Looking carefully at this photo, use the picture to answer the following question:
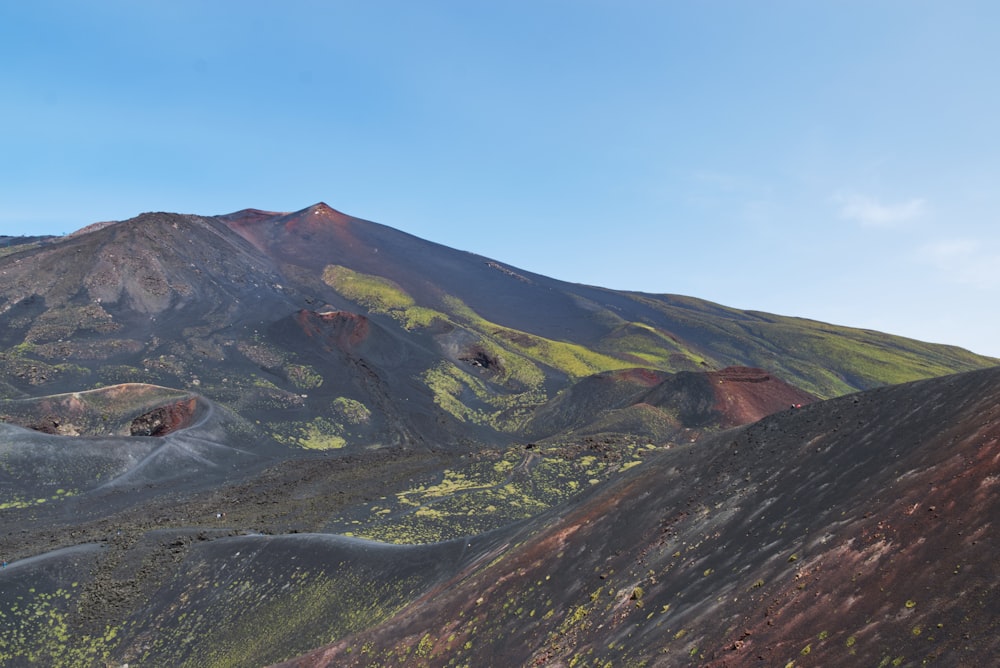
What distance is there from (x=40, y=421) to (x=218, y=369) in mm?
23843

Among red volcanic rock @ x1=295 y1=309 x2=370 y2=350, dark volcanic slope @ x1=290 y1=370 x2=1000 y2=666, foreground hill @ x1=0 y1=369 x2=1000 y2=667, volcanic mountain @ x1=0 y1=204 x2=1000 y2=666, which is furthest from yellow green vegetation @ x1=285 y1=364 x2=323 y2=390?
dark volcanic slope @ x1=290 y1=370 x2=1000 y2=666

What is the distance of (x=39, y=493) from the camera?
63.2m

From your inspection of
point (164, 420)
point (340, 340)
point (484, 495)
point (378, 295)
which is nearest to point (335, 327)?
point (340, 340)

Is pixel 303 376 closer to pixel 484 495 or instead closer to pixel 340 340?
pixel 340 340

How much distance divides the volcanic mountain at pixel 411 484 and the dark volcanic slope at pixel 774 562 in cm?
11

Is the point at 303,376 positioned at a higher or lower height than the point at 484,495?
higher

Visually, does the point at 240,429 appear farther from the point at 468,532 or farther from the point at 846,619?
the point at 846,619

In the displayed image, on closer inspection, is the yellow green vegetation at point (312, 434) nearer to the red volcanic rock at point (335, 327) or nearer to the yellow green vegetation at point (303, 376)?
the yellow green vegetation at point (303, 376)

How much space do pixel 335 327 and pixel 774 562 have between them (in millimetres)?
100342

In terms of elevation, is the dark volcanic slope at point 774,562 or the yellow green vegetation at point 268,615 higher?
the dark volcanic slope at point 774,562

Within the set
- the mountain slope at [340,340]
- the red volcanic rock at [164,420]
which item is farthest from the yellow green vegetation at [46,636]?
the mountain slope at [340,340]

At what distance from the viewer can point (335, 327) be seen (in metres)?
116

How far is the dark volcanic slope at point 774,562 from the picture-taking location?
16.6 meters

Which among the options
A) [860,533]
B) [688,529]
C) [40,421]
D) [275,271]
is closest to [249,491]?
[40,421]
